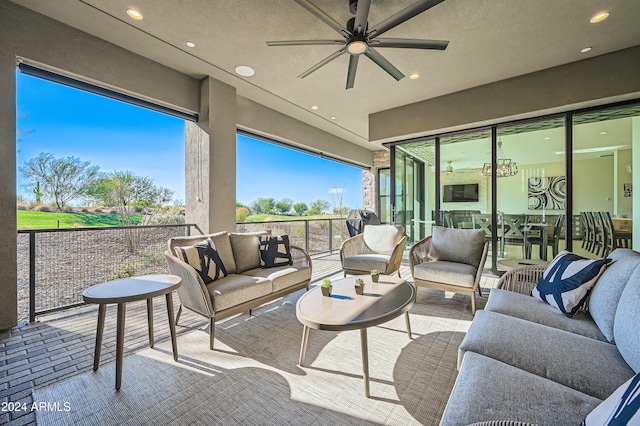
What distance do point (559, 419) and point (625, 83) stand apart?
186 inches

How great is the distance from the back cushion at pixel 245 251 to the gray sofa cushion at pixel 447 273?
6.59ft

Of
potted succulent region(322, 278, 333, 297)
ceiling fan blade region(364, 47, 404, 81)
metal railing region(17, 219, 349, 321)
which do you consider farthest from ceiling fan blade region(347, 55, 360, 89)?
metal railing region(17, 219, 349, 321)

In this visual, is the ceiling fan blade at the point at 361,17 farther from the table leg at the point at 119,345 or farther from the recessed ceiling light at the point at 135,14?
the table leg at the point at 119,345

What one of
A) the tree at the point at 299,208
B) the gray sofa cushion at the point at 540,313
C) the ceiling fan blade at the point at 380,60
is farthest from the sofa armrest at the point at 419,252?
the tree at the point at 299,208

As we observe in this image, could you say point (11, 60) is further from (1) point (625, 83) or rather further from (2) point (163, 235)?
(1) point (625, 83)

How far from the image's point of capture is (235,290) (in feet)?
8.25

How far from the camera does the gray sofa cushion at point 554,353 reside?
1196 mm

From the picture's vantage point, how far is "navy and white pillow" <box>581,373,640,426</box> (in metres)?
0.66

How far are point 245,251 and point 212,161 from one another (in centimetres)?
166

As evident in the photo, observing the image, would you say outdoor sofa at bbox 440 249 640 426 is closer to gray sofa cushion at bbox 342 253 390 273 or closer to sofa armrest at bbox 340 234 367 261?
gray sofa cushion at bbox 342 253 390 273

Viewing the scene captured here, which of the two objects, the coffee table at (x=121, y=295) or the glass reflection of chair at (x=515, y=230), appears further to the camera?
the glass reflection of chair at (x=515, y=230)

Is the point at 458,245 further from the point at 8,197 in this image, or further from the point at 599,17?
the point at 8,197

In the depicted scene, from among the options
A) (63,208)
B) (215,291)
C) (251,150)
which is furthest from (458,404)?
(251,150)

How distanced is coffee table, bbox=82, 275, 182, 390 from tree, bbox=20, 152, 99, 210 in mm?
2147
